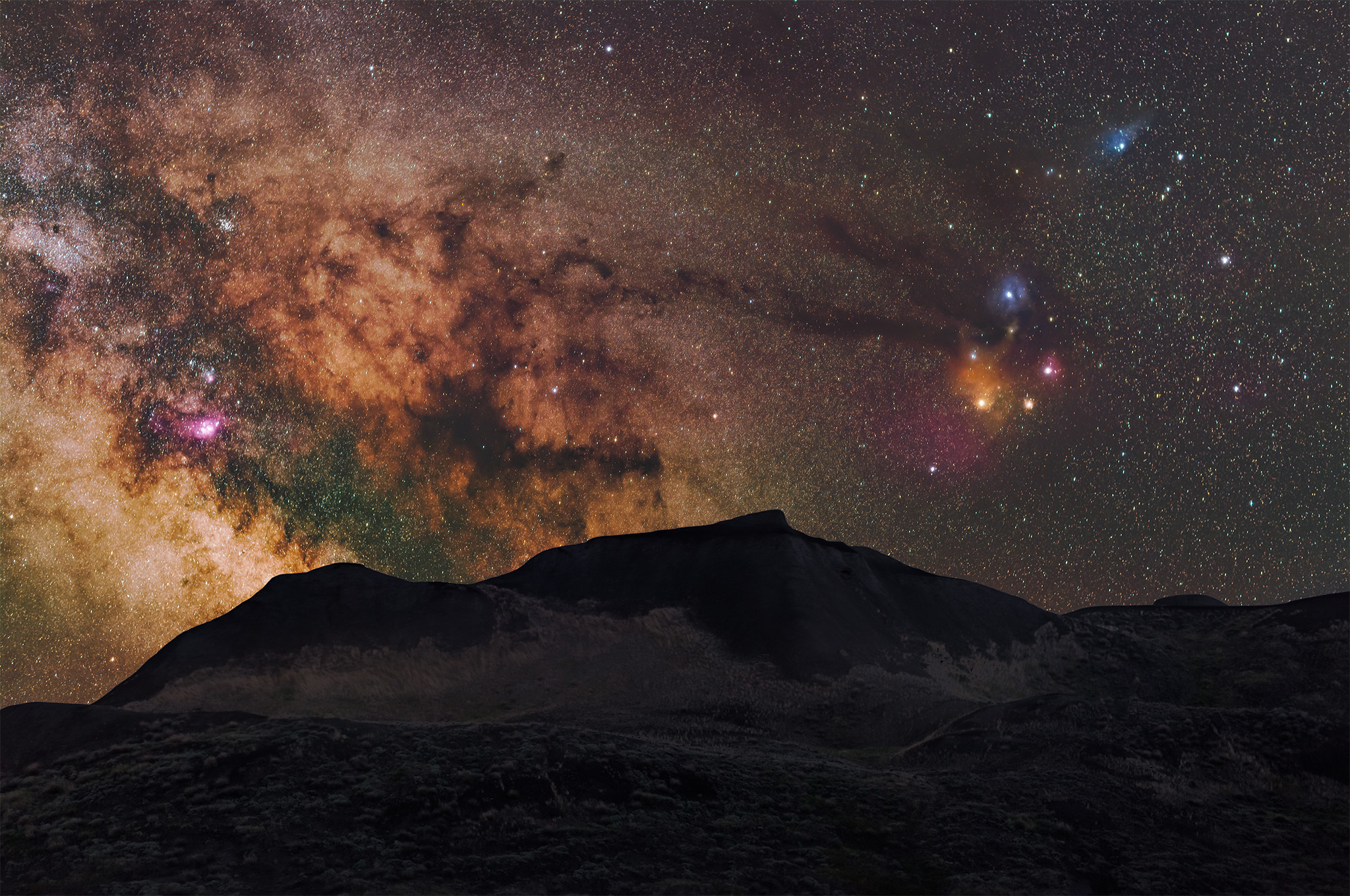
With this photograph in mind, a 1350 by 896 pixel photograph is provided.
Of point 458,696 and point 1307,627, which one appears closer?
point 458,696

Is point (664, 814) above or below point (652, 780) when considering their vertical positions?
below

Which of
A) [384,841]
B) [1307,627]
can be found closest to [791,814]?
[384,841]

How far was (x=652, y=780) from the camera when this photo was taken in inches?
755

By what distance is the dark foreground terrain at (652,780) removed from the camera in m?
15.1

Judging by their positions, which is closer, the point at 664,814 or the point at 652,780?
the point at 664,814

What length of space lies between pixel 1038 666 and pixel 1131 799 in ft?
105

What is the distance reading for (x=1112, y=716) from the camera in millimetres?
23547

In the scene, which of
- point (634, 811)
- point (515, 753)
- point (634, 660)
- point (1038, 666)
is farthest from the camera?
point (1038, 666)

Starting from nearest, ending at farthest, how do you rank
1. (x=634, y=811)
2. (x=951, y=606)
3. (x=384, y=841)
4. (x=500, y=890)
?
(x=500, y=890) → (x=384, y=841) → (x=634, y=811) → (x=951, y=606)

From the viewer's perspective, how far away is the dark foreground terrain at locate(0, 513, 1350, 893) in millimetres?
15133

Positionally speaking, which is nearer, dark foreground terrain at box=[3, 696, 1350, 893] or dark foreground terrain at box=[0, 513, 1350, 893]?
dark foreground terrain at box=[3, 696, 1350, 893]

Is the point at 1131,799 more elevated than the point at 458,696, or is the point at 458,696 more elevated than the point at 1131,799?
the point at 458,696

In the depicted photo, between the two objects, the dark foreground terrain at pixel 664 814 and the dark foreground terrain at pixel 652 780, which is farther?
the dark foreground terrain at pixel 652 780

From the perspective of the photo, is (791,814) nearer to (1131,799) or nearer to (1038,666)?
(1131,799)
